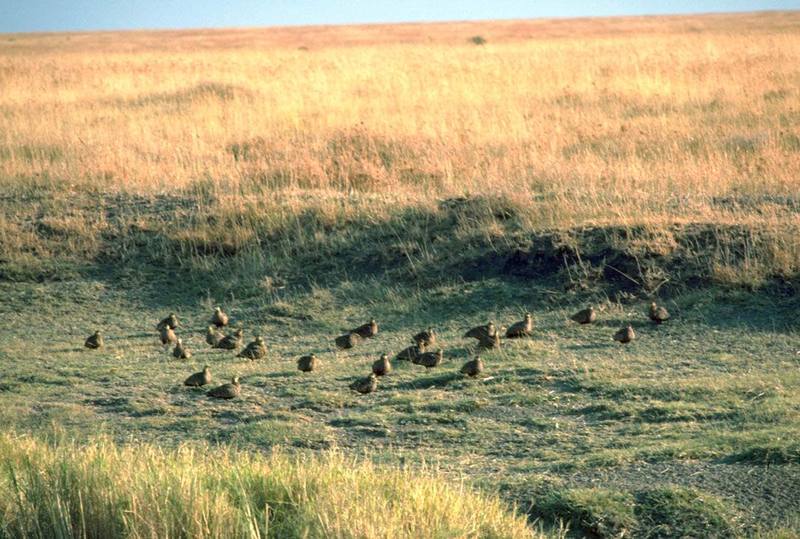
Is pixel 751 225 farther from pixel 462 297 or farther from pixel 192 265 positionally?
pixel 192 265

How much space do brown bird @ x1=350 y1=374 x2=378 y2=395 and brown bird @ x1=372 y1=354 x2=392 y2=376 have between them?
0.37m

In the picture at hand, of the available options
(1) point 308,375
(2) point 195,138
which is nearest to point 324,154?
(2) point 195,138

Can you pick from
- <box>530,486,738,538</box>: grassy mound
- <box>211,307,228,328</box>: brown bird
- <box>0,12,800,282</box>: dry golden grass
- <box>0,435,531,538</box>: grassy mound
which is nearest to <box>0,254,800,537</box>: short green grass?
<box>530,486,738,538</box>: grassy mound

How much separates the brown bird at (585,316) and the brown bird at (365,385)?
2.58 metres

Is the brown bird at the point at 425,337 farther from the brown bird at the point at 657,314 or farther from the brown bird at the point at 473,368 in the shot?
the brown bird at the point at 657,314

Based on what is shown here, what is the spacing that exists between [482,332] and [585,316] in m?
1.18

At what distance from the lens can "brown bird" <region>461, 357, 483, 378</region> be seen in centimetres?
847

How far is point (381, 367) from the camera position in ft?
28.3

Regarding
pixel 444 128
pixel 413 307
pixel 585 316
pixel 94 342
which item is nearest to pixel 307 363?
pixel 94 342

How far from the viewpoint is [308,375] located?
884 cm

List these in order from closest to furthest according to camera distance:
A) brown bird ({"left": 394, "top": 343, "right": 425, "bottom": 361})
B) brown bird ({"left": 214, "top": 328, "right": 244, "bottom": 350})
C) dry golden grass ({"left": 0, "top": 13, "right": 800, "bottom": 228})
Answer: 1. brown bird ({"left": 394, "top": 343, "right": 425, "bottom": 361})
2. brown bird ({"left": 214, "top": 328, "right": 244, "bottom": 350})
3. dry golden grass ({"left": 0, "top": 13, "right": 800, "bottom": 228})

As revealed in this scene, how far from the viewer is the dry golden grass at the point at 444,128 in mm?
14789

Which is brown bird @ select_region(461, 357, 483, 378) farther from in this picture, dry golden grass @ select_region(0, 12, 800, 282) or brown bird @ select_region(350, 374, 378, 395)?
dry golden grass @ select_region(0, 12, 800, 282)

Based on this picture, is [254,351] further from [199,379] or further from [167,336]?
[199,379]
